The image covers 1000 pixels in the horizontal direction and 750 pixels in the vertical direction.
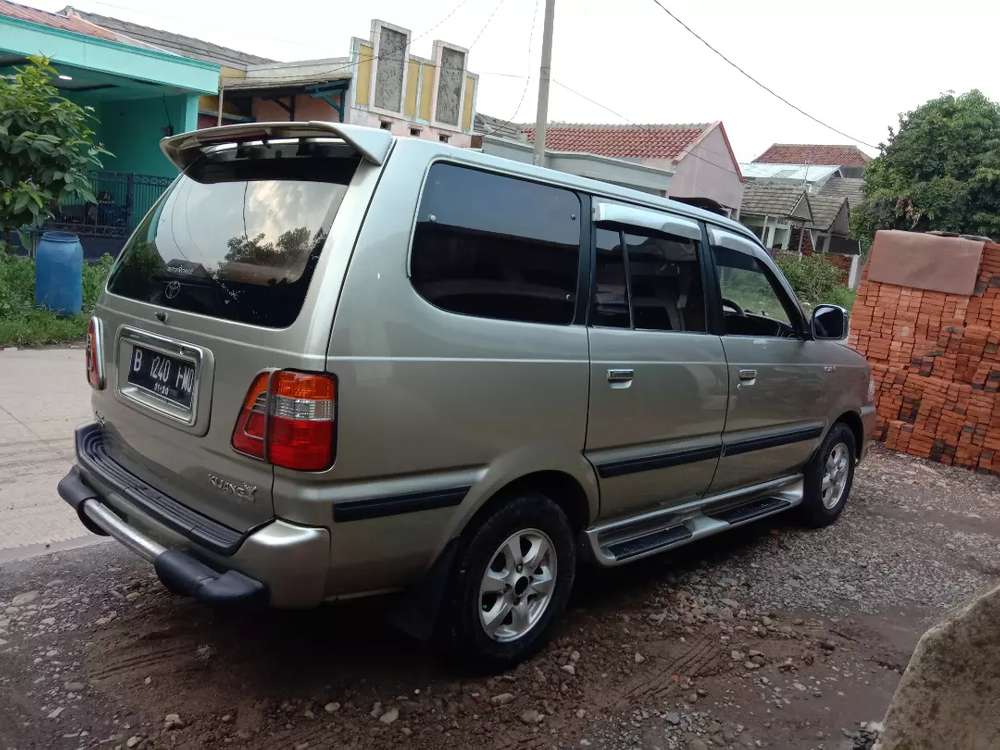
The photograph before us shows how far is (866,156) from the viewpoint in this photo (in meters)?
62.1

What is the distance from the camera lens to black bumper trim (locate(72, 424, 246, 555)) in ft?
8.66

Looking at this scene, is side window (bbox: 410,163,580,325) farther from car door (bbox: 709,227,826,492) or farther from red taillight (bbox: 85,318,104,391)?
red taillight (bbox: 85,318,104,391)

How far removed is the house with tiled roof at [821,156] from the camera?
60450mm

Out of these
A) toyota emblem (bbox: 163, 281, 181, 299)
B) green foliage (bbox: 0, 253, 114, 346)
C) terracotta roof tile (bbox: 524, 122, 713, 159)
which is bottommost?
green foliage (bbox: 0, 253, 114, 346)

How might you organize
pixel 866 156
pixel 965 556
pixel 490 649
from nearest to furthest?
1. pixel 490 649
2. pixel 965 556
3. pixel 866 156

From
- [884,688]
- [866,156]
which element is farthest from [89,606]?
[866,156]

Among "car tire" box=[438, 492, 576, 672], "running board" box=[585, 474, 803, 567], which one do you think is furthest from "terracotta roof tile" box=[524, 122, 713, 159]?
"car tire" box=[438, 492, 576, 672]

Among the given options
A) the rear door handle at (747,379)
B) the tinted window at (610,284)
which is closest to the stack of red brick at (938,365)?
the rear door handle at (747,379)

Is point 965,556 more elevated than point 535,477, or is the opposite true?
point 535,477

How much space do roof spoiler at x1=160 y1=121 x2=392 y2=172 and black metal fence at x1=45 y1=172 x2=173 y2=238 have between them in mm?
10318

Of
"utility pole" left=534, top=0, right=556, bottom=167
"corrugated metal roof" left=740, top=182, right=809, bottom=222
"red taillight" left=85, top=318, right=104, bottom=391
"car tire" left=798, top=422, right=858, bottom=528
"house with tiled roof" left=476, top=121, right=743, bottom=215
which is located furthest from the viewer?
"corrugated metal roof" left=740, top=182, right=809, bottom=222

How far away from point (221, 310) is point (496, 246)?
998 mm

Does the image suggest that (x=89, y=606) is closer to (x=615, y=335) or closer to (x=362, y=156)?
(x=362, y=156)

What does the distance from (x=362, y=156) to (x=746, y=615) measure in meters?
2.83
